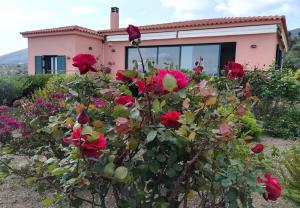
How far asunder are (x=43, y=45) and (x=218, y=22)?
35.3 feet

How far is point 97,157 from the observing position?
1.43 m

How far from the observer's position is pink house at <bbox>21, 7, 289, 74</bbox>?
42.4ft

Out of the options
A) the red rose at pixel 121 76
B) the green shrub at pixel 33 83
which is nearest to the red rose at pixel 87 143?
the red rose at pixel 121 76

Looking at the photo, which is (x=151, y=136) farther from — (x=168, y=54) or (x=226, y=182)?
(x=168, y=54)

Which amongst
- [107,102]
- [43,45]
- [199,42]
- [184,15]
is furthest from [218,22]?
[107,102]

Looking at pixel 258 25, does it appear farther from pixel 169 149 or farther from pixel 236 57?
pixel 169 149

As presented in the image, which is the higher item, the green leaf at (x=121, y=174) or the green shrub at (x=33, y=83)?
the green leaf at (x=121, y=174)

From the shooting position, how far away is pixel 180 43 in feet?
49.3

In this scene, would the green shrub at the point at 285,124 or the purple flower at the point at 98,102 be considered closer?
the purple flower at the point at 98,102

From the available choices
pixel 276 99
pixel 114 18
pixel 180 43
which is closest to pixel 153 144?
pixel 276 99

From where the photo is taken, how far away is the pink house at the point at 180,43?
12.9 meters

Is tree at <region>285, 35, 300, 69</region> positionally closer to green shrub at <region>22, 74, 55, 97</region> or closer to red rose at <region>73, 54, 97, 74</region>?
green shrub at <region>22, 74, 55, 97</region>

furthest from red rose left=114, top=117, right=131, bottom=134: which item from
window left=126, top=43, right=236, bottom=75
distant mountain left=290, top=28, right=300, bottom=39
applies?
distant mountain left=290, top=28, right=300, bottom=39

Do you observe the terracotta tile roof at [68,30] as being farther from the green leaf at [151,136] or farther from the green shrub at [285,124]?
the green leaf at [151,136]
